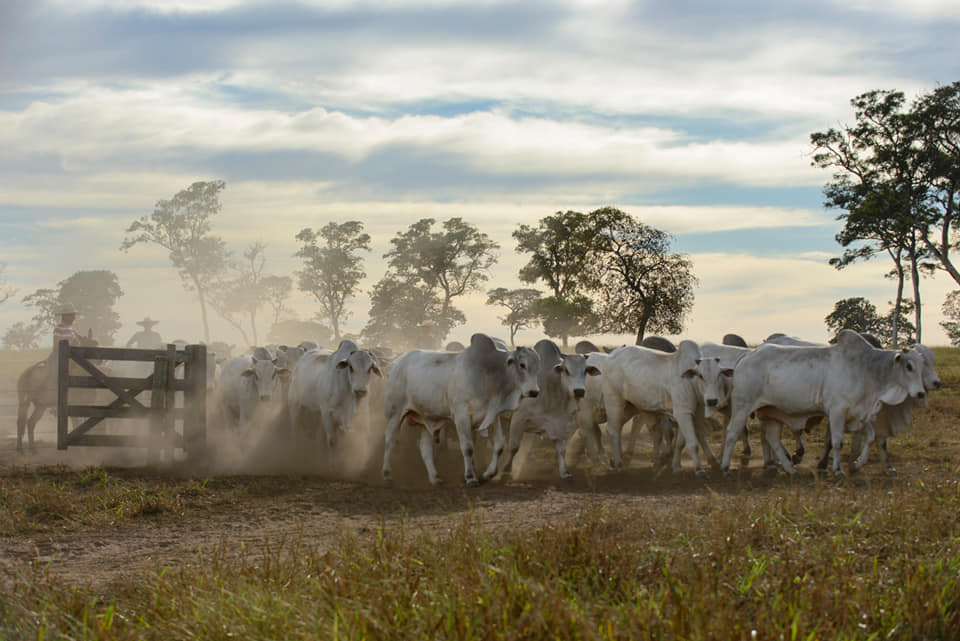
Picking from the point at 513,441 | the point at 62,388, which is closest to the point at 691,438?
the point at 513,441

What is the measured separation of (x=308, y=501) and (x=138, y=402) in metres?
4.44

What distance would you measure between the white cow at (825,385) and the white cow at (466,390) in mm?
3401

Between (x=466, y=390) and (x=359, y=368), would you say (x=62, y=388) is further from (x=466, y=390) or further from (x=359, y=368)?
(x=466, y=390)

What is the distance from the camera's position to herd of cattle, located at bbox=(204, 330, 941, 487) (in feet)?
43.9

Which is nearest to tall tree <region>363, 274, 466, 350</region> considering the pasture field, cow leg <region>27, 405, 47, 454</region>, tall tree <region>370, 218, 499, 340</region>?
tall tree <region>370, 218, 499, 340</region>

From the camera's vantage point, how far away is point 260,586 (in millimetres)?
5871

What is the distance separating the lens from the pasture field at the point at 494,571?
511cm

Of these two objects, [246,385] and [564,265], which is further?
[564,265]

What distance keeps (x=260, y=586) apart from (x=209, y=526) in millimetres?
4120

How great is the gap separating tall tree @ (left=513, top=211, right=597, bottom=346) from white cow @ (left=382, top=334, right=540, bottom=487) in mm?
27377

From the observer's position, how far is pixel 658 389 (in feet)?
48.1

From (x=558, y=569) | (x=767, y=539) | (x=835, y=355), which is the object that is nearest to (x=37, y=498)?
(x=558, y=569)

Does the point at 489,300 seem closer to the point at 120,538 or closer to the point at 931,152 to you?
the point at 931,152

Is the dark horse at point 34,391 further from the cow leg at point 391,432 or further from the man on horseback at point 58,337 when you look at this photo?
the cow leg at point 391,432
